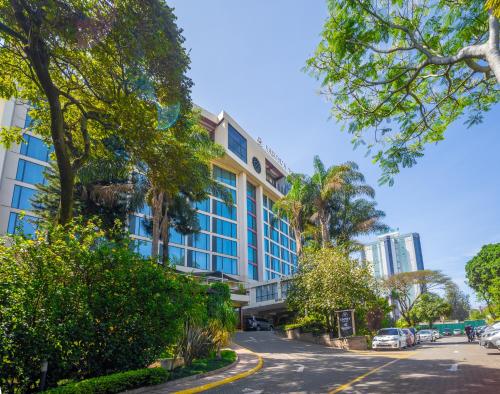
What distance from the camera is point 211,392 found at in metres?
9.15

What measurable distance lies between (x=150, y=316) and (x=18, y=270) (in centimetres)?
343

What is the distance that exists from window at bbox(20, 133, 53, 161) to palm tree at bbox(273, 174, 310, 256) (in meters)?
23.3

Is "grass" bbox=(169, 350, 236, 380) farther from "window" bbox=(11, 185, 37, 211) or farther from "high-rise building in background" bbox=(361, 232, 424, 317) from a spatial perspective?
"high-rise building in background" bbox=(361, 232, 424, 317)

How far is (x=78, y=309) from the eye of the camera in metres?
8.30

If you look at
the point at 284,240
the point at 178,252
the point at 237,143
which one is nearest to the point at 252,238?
the point at 284,240

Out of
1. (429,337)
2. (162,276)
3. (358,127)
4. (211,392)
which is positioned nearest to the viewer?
(211,392)

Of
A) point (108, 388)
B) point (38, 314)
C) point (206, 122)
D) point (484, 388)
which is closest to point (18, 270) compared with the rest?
point (38, 314)

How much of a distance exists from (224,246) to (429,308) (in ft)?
123

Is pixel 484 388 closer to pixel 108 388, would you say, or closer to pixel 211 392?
pixel 211 392

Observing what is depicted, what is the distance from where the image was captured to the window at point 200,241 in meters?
49.7

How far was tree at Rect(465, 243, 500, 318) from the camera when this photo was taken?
53697mm

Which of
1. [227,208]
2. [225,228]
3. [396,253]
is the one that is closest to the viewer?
[227,208]

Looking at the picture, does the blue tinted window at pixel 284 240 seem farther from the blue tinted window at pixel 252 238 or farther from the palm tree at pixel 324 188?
the palm tree at pixel 324 188

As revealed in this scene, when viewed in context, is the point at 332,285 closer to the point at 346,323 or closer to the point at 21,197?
the point at 346,323
